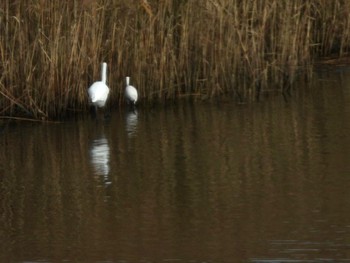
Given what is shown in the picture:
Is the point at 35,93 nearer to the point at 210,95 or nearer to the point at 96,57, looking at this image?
the point at 96,57

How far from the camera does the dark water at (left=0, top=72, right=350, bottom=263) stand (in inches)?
235

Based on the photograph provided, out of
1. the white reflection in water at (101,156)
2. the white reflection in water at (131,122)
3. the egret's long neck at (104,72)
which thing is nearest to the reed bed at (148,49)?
the egret's long neck at (104,72)

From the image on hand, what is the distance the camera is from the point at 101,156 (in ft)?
28.4

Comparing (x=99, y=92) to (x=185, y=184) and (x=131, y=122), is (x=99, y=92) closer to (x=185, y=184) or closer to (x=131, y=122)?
(x=131, y=122)

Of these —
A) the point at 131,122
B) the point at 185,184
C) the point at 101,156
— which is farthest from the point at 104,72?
the point at 185,184

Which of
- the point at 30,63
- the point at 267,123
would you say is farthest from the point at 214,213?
the point at 30,63

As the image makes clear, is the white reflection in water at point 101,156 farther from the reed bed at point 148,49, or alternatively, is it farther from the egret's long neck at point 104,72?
the reed bed at point 148,49

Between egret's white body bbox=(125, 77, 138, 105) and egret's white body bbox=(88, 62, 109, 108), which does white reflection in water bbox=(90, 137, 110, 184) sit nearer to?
egret's white body bbox=(88, 62, 109, 108)

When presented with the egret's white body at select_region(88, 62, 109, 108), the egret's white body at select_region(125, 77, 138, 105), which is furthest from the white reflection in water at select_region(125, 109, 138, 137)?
the egret's white body at select_region(88, 62, 109, 108)

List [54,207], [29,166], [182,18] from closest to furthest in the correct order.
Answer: [54,207]
[29,166]
[182,18]

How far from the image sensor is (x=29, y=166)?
28.0 ft

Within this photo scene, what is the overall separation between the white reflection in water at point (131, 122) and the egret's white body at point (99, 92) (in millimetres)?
292

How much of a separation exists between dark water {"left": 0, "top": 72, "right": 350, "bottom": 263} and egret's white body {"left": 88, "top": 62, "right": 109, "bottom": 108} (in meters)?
0.21

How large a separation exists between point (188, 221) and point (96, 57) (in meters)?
4.26
